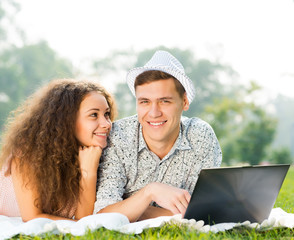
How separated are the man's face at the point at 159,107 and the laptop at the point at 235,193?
Answer: 0.93 meters

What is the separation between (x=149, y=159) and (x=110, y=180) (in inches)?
16.5

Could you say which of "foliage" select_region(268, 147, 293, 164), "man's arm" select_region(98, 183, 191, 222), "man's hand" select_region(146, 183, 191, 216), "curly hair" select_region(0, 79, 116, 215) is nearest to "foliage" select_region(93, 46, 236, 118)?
"foliage" select_region(268, 147, 293, 164)

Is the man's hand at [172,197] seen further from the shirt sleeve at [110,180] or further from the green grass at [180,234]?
the shirt sleeve at [110,180]

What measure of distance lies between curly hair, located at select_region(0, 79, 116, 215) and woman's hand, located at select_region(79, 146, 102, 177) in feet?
0.34

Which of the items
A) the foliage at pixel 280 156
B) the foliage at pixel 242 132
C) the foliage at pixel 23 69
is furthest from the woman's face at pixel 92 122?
the foliage at pixel 23 69

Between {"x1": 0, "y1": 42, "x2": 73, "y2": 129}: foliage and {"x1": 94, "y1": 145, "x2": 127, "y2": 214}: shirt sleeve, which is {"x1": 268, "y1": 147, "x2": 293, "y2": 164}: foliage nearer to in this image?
{"x1": 94, "y1": 145, "x2": 127, "y2": 214}: shirt sleeve

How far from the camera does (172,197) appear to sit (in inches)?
105

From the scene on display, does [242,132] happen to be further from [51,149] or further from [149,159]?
[51,149]

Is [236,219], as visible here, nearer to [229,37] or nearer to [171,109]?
[171,109]

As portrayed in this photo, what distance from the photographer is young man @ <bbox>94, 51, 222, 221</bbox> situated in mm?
3252

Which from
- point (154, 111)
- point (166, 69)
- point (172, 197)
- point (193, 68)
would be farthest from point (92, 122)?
point (193, 68)

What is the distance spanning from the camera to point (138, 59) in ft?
127

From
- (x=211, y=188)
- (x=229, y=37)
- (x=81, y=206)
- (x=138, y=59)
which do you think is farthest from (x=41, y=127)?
(x=138, y=59)

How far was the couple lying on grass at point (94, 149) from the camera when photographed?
126 inches
